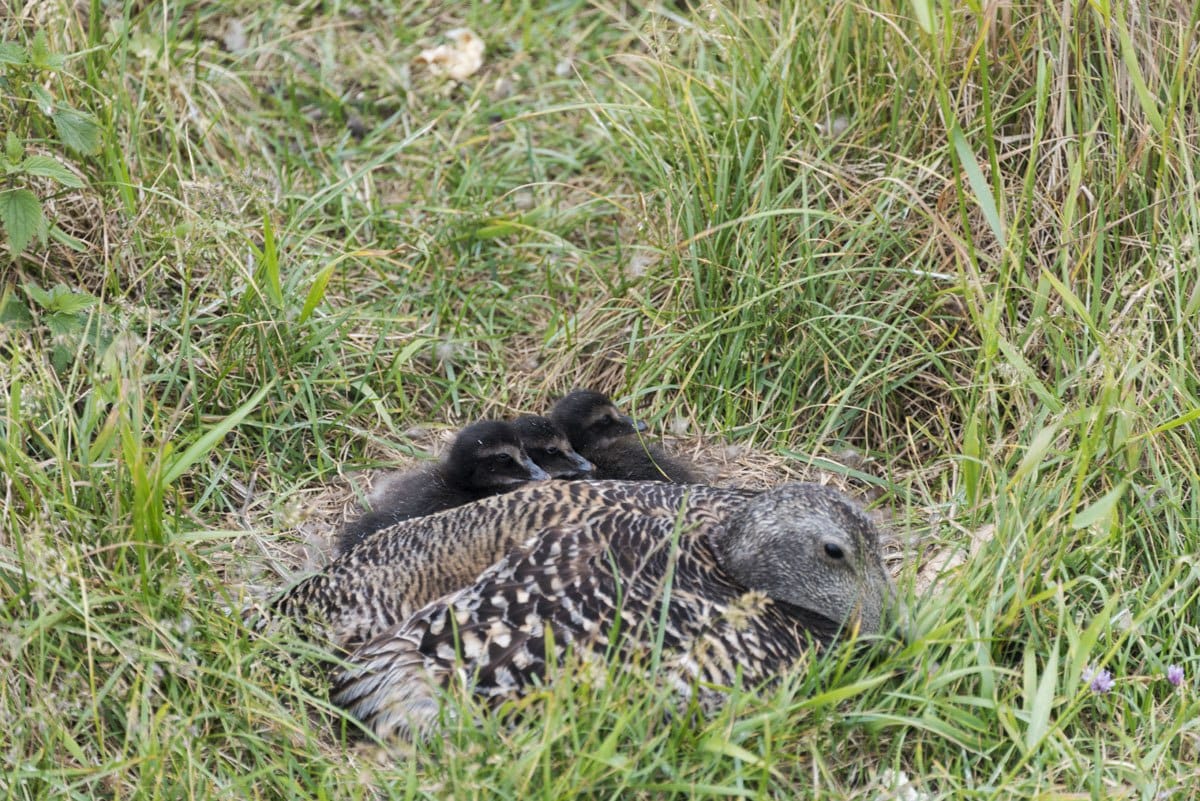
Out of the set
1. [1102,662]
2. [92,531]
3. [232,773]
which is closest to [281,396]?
[92,531]

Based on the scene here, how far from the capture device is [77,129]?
15.1 ft

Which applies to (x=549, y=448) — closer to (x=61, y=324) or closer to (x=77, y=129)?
(x=61, y=324)

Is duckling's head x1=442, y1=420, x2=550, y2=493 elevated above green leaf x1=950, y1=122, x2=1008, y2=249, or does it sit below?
below

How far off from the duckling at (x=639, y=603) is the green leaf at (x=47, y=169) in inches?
67.2

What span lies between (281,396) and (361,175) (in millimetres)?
1045

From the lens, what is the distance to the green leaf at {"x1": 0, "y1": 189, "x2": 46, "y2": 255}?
432 cm

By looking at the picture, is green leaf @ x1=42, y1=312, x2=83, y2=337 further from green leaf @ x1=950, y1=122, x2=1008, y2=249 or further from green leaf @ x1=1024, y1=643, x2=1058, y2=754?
green leaf @ x1=1024, y1=643, x2=1058, y2=754

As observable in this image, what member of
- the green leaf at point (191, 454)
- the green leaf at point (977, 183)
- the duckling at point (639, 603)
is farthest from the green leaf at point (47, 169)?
the green leaf at point (977, 183)

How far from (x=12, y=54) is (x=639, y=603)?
8.89ft

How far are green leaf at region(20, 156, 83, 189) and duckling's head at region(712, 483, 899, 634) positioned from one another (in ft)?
7.74

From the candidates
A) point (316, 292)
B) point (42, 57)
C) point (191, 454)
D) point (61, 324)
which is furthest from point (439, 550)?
point (42, 57)

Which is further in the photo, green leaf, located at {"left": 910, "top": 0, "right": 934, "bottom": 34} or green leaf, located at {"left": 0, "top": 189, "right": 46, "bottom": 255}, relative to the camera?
green leaf, located at {"left": 0, "top": 189, "right": 46, "bottom": 255}

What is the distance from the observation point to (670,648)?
11.5ft

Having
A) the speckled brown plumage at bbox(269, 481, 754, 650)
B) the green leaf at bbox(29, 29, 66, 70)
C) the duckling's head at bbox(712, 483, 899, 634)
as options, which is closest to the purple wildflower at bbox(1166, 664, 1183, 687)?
the duckling's head at bbox(712, 483, 899, 634)
